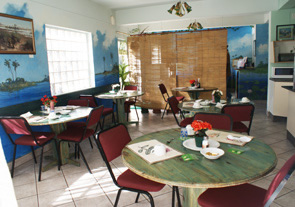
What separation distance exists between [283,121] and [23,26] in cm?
604

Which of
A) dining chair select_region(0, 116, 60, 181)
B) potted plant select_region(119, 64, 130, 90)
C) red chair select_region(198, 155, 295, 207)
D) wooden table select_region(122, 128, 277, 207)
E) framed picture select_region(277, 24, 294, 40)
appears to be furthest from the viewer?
potted plant select_region(119, 64, 130, 90)

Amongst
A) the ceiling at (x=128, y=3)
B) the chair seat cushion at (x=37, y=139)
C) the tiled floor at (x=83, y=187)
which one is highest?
the ceiling at (x=128, y=3)

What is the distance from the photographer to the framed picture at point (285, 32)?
612 centimetres

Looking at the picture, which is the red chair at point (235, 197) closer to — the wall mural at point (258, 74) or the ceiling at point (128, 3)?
the ceiling at point (128, 3)

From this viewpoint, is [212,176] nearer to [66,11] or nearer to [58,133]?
[58,133]

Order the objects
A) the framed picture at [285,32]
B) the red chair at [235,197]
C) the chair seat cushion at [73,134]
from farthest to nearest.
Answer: the framed picture at [285,32] < the chair seat cushion at [73,134] < the red chair at [235,197]

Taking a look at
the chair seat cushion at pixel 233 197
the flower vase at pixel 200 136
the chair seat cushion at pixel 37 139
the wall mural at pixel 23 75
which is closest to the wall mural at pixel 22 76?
the wall mural at pixel 23 75

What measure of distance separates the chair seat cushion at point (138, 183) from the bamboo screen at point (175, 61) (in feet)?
16.7

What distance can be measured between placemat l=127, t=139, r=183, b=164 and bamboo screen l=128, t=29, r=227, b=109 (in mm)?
4937

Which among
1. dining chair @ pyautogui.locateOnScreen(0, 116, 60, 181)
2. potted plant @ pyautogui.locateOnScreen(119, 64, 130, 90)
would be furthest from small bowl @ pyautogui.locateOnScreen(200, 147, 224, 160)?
potted plant @ pyautogui.locateOnScreen(119, 64, 130, 90)

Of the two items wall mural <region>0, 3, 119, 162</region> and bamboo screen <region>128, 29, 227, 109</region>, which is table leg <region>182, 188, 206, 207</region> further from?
bamboo screen <region>128, 29, 227, 109</region>

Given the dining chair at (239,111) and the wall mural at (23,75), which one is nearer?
the dining chair at (239,111)

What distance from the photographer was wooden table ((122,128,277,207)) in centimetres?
155

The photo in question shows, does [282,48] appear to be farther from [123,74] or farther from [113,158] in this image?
[113,158]
